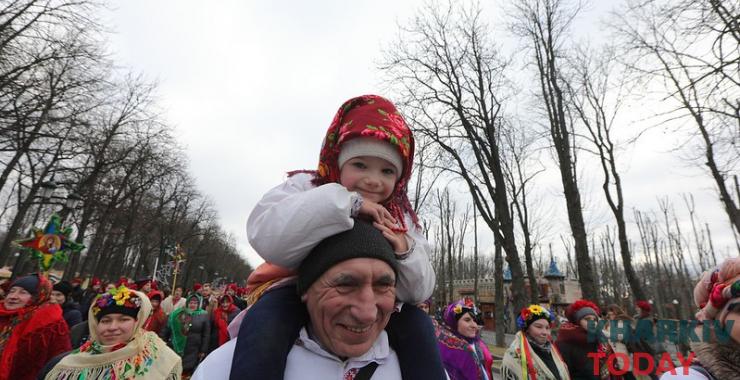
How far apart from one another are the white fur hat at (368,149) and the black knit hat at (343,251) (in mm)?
367

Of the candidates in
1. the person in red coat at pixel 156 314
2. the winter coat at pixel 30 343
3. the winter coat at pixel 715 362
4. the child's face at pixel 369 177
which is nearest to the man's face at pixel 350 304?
the child's face at pixel 369 177

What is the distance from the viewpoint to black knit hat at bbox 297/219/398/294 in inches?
47.6

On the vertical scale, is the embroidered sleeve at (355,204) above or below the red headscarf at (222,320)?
above

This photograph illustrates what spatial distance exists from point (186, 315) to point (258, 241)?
7.65m

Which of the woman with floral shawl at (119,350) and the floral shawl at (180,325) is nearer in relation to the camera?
the woman with floral shawl at (119,350)

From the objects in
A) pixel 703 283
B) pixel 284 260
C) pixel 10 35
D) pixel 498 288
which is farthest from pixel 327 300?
pixel 498 288

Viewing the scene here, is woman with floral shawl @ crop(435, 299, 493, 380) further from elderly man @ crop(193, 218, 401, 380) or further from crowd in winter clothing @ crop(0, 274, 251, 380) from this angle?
elderly man @ crop(193, 218, 401, 380)

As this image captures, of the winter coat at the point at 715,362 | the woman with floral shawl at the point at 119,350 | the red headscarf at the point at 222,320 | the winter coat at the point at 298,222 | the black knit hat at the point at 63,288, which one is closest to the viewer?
the winter coat at the point at 298,222

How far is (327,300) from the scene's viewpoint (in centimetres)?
121

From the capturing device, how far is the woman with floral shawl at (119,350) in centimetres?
310

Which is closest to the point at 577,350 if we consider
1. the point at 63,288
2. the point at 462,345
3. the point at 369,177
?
the point at 462,345

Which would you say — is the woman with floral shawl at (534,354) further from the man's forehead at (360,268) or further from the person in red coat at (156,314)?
the person in red coat at (156,314)

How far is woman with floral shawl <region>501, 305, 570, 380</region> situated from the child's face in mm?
4416

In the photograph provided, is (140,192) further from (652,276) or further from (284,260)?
(652,276)
